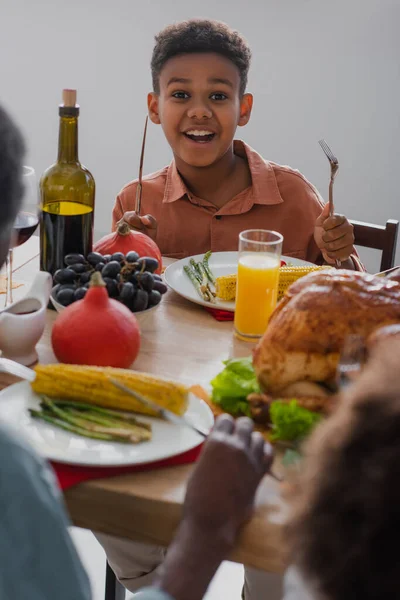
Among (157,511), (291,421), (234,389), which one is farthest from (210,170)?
(157,511)

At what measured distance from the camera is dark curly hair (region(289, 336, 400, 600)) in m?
0.45

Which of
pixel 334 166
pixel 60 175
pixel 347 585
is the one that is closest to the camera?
pixel 347 585

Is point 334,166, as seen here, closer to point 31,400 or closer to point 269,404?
point 269,404

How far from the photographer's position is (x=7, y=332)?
1177 millimetres

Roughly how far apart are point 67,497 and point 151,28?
3076mm

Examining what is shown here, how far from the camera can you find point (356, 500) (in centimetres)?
46

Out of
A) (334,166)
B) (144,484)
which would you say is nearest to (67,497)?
(144,484)

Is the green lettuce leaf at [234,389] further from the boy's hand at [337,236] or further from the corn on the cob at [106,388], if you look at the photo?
the boy's hand at [337,236]

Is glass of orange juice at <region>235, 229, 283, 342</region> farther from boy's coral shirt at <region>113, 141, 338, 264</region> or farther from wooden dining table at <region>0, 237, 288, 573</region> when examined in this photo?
boy's coral shirt at <region>113, 141, 338, 264</region>

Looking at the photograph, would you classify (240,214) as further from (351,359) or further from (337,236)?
(351,359)

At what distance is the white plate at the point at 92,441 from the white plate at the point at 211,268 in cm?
42

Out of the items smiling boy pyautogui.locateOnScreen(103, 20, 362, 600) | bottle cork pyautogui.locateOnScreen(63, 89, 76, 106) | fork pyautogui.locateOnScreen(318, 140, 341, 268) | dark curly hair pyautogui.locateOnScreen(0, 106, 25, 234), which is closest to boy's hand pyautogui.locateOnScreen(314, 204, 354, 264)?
fork pyautogui.locateOnScreen(318, 140, 341, 268)

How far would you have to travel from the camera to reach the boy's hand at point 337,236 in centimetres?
167

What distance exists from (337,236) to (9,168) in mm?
1124
